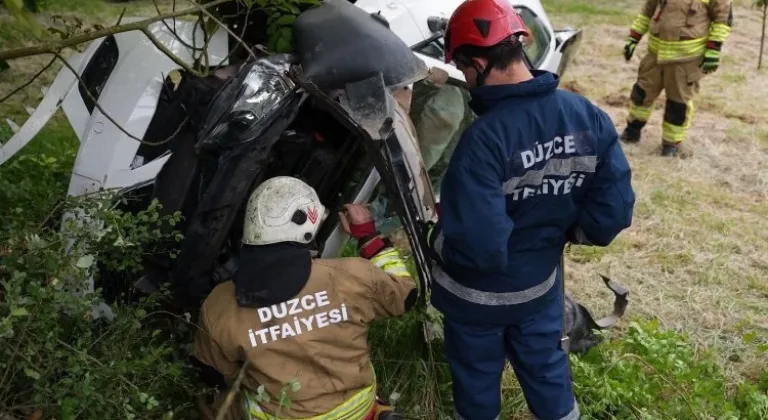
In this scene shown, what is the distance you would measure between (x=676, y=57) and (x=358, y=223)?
4.12 meters

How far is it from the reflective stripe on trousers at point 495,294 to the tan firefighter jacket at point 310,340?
0.20 meters

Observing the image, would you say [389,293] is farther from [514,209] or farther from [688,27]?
[688,27]

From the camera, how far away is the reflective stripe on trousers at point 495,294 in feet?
8.35

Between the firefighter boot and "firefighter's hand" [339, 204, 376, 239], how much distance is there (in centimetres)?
413

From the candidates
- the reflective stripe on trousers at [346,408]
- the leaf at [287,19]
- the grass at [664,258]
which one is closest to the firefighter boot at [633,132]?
the grass at [664,258]

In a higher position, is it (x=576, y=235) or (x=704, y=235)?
(x=576, y=235)

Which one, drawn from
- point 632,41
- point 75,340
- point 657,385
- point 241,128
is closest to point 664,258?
point 657,385

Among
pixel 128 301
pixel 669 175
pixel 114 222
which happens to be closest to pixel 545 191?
pixel 114 222

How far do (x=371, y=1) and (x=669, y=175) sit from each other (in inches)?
117

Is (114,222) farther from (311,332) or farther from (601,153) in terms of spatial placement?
(601,153)

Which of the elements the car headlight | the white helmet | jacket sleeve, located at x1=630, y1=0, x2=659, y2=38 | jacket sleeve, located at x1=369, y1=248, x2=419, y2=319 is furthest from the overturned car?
jacket sleeve, located at x1=630, y1=0, x2=659, y2=38

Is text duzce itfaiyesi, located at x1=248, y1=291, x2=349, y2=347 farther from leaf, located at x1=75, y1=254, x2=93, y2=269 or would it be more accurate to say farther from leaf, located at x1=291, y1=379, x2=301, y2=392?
leaf, located at x1=75, y1=254, x2=93, y2=269

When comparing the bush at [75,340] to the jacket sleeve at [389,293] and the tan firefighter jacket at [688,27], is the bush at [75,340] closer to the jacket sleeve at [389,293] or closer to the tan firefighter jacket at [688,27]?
the jacket sleeve at [389,293]

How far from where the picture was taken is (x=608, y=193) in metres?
2.40
